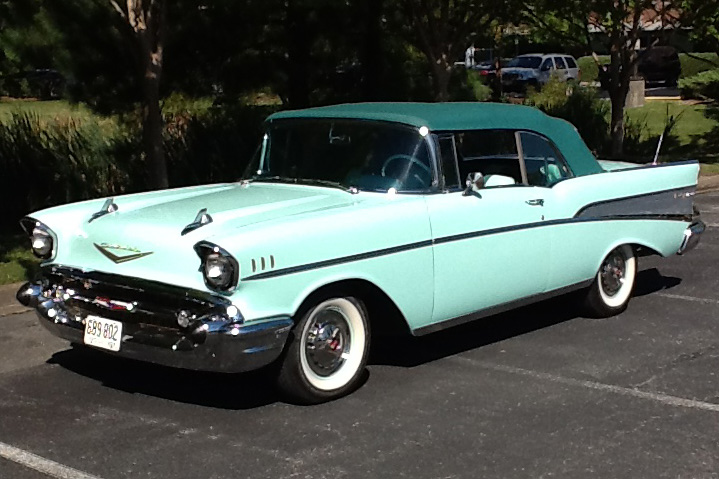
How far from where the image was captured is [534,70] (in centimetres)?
3766

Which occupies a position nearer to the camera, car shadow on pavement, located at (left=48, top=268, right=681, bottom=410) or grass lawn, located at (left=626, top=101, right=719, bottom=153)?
car shadow on pavement, located at (left=48, top=268, right=681, bottom=410)

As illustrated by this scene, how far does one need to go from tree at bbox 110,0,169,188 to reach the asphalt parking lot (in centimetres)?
363

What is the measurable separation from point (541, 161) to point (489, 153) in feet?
1.52

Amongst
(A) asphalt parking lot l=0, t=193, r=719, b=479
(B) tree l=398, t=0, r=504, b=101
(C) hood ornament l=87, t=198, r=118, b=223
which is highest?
(B) tree l=398, t=0, r=504, b=101

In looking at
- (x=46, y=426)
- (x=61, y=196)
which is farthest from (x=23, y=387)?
(x=61, y=196)

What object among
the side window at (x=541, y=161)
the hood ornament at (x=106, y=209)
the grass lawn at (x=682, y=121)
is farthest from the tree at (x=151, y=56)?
the grass lawn at (x=682, y=121)

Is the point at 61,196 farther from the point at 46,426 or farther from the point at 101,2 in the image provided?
the point at 46,426

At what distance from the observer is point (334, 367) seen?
5.46 meters

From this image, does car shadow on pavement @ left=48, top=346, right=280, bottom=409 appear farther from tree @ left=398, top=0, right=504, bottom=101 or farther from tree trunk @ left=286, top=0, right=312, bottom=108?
tree @ left=398, top=0, right=504, bottom=101

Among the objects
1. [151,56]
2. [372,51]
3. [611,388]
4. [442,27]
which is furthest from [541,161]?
[372,51]

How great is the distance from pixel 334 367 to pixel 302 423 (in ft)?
1.55

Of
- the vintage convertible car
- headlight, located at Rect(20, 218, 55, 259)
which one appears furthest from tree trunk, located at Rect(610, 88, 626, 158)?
headlight, located at Rect(20, 218, 55, 259)

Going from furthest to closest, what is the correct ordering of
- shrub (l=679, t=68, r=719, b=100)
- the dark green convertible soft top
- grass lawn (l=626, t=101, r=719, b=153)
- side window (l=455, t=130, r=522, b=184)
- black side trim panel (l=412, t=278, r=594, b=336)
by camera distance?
shrub (l=679, t=68, r=719, b=100)
grass lawn (l=626, t=101, r=719, b=153)
side window (l=455, t=130, r=522, b=184)
the dark green convertible soft top
black side trim panel (l=412, t=278, r=594, b=336)

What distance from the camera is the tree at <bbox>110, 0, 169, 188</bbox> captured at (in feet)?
32.4
